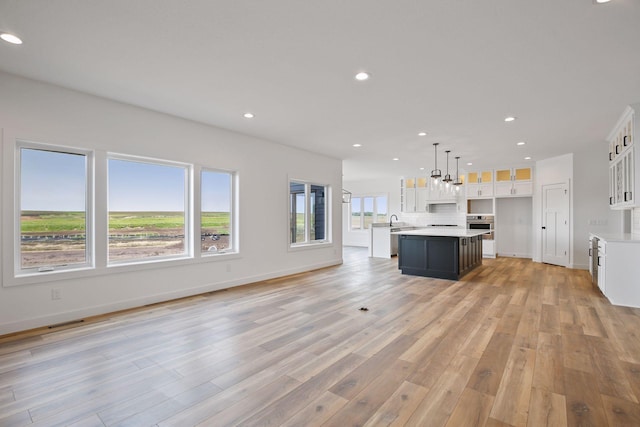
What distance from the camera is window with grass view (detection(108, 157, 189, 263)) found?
13.9 feet

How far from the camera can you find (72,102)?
3668mm

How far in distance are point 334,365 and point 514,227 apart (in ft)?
28.8

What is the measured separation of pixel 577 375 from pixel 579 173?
648 centimetres

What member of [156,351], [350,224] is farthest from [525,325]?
[350,224]

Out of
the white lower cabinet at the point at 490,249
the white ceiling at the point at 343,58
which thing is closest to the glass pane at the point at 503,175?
the white lower cabinet at the point at 490,249

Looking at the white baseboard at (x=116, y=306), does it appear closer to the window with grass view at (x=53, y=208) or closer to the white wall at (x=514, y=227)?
the window with grass view at (x=53, y=208)

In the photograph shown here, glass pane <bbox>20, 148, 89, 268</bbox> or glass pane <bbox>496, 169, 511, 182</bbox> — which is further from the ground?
glass pane <bbox>496, 169, 511, 182</bbox>

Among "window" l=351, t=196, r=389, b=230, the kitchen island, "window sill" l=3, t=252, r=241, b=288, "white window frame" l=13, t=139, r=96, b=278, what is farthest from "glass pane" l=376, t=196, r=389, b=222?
"white window frame" l=13, t=139, r=96, b=278

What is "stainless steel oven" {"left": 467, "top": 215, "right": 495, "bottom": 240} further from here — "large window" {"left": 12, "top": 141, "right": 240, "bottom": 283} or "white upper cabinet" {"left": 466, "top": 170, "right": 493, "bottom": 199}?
"large window" {"left": 12, "top": 141, "right": 240, "bottom": 283}

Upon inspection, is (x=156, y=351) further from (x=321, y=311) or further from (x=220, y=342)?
(x=321, y=311)

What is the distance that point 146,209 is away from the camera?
4551 mm

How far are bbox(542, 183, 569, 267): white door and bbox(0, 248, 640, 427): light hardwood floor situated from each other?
3.53 m

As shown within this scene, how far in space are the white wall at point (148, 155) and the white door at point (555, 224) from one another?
600cm

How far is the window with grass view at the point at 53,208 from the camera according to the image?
3512 mm
